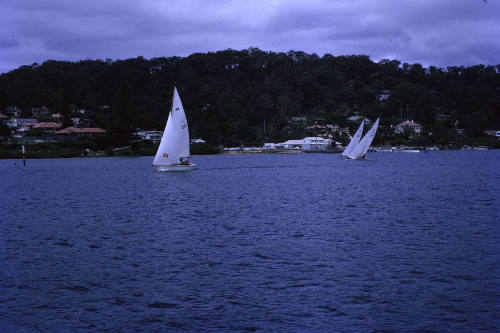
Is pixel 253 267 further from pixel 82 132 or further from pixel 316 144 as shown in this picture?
Result: pixel 316 144

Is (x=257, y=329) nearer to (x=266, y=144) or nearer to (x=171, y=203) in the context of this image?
(x=171, y=203)

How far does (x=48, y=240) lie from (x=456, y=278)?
19.8 m

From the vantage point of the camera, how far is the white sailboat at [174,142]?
66.1m

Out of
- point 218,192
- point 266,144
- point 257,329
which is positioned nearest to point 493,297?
point 257,329

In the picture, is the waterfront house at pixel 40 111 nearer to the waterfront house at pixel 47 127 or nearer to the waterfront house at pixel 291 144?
the waterfront house at pixel 47 127

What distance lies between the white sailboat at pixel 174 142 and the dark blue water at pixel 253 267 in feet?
89.6

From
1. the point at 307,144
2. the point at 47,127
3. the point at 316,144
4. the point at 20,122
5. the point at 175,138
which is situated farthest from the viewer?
the point at 316,144

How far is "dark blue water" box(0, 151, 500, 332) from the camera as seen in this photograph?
14.7 meters

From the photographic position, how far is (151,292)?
55.9 feet

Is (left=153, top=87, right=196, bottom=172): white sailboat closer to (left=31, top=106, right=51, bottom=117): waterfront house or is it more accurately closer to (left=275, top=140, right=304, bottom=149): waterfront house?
(left=275, top=140, right=304, bottom=149): waterfront house

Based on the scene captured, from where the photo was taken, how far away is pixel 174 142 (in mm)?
67000

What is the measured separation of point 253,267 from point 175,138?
4843cm

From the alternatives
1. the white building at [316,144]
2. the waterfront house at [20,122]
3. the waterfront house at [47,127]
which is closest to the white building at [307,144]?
the white building at [316,144]

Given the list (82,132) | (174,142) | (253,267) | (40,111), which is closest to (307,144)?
(82,132)
